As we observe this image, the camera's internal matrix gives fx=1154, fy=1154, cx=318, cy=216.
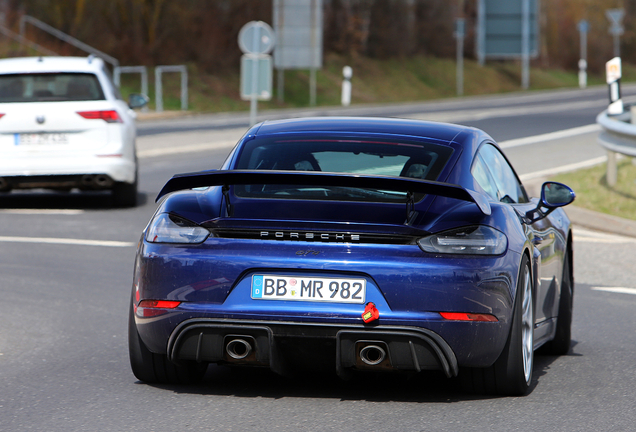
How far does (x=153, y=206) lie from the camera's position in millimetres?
14328

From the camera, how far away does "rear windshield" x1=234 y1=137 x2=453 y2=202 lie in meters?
5.39

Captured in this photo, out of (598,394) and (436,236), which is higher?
(436,236)

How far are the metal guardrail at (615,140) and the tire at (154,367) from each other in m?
9.21

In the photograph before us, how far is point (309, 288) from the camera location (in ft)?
15.9

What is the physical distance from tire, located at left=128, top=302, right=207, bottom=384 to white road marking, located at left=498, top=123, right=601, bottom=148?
17181mm

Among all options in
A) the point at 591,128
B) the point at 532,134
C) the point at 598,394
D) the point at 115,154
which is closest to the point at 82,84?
the point at 115,154

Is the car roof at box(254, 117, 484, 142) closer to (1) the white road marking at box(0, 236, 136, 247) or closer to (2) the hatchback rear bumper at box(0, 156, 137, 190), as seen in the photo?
(1) the white road marking at box(0, 236, 136, 247)

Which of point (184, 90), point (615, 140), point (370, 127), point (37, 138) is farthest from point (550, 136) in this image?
point (370, 127)

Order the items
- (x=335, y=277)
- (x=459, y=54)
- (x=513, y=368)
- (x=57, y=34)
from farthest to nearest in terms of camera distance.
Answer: (x=459, y=54) → (x=57, y=34) → (x=513, y=368) → (x=335, y=277)

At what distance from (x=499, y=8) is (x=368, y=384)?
42330mm

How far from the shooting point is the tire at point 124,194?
14.1 meters

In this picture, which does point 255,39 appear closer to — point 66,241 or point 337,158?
point 66,241

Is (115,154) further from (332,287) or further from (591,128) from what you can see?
(591,128)

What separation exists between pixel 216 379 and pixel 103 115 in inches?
329
